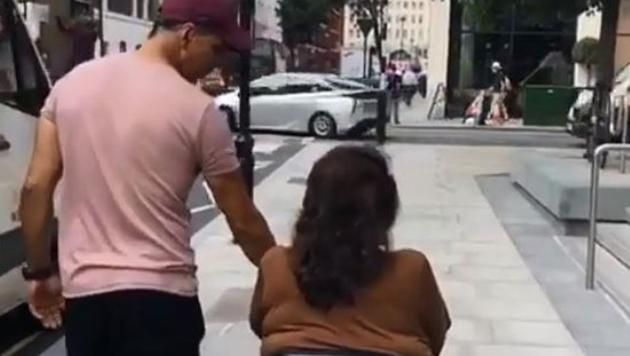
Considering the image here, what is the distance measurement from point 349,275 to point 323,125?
23822mm

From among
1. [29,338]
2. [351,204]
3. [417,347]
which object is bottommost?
[29,338]

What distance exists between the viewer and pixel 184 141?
3342 millimetres

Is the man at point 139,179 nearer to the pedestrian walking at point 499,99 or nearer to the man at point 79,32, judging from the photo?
the man at point 79,32

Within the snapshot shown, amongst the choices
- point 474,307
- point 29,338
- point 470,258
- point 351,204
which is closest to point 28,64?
point 29,338

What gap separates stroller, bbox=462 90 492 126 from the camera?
105 feet

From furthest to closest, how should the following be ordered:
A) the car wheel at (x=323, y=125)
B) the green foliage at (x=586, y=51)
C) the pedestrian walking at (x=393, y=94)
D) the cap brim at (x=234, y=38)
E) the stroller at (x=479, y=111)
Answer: the pedestrian walking at (x=393, y=94)
the green foliage at (x=586, y=51)
the stroller at (x=479, y=111)
the car wheel at (x=323, y=125)
the cap brim at (x=234, y=38)

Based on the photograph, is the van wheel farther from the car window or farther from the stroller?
the stroller

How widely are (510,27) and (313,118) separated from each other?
12.6 metres

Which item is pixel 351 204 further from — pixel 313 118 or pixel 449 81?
pixel 449 81

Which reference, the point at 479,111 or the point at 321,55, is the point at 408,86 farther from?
the point at 321,55

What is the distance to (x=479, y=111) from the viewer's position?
32250 mm

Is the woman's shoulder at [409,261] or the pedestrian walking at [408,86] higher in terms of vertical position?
the woman's shoulder at [409,261]

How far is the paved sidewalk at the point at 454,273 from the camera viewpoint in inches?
283

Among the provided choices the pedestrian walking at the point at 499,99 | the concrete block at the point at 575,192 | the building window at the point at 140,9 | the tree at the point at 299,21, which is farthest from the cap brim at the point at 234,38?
the tree at the point at 299,21
